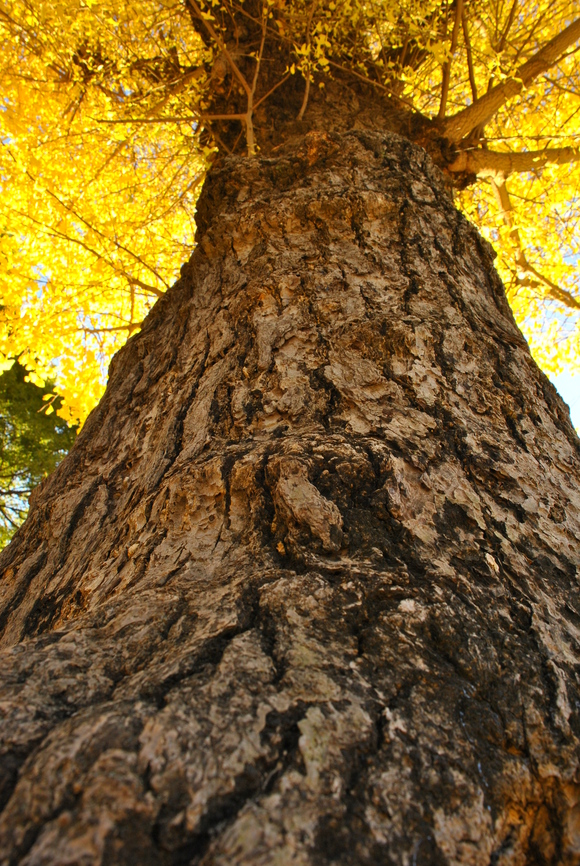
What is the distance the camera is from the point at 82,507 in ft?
5.09

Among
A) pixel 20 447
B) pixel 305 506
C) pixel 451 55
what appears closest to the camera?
pixel 305 506

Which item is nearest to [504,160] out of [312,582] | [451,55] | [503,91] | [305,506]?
[503,91]

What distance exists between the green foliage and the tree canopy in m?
4.04

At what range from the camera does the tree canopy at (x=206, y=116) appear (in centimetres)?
310

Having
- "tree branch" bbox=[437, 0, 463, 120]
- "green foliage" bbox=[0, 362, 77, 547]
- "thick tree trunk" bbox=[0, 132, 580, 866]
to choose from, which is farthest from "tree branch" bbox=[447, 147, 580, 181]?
"green foliage" bbox=[0, 362, 77, 547]

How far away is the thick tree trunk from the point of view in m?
0.61

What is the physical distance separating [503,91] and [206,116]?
168 cm

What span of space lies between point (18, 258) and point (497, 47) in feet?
13.0

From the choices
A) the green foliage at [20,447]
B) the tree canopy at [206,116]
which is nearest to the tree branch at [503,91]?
the tree canopy at [206,116]

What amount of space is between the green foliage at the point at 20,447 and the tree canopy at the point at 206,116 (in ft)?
13.2

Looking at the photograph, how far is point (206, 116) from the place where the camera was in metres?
3.05

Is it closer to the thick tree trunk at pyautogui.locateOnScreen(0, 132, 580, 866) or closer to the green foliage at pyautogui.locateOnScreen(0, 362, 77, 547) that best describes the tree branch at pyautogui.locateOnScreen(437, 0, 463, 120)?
the thick tree trunk at pyautogui.locateOnScreen(0, 132, 580, 866)

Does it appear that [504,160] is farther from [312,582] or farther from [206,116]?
[312,582]

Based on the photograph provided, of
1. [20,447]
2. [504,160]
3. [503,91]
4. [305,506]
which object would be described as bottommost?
[305,506]
